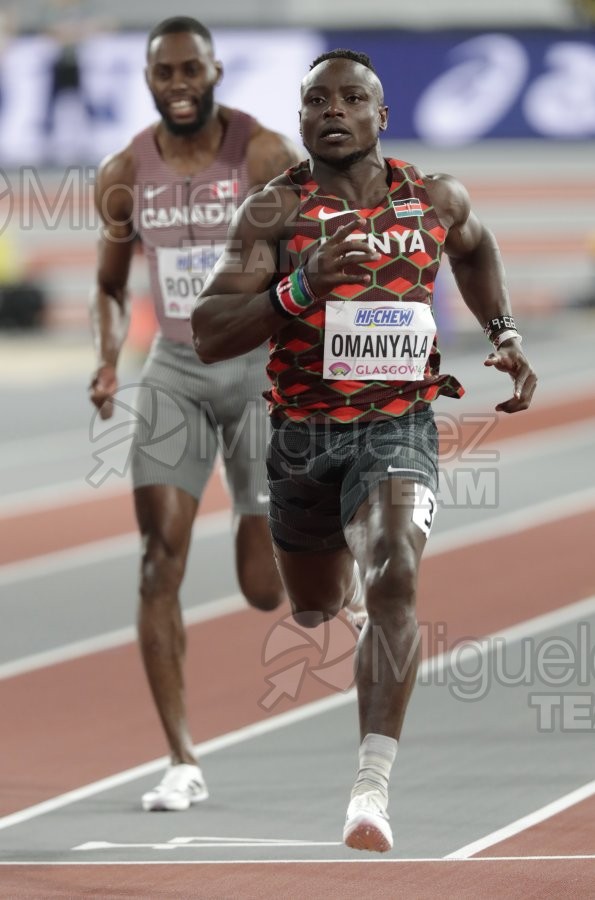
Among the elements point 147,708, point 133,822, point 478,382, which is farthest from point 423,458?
point 478,382

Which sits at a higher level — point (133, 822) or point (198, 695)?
point (198, 695)

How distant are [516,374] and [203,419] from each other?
1504mm

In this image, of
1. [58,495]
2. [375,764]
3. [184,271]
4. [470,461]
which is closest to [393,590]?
[375,764]

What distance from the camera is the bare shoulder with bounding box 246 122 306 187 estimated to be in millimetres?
5957

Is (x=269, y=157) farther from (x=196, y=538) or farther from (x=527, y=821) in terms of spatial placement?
(x=196, y=538)

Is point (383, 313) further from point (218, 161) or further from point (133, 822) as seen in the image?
point (133, 822)

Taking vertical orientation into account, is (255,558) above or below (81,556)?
below

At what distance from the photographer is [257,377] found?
602 cm

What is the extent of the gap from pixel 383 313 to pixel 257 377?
137 cm

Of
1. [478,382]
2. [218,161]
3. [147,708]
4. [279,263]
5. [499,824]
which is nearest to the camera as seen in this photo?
[279,263]

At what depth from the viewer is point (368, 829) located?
13.3ft

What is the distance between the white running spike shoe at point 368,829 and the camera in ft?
13.3

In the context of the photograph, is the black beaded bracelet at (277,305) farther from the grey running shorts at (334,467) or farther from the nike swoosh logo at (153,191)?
the nike swoosh logo at (153,191)

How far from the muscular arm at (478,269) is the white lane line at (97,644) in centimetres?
321
